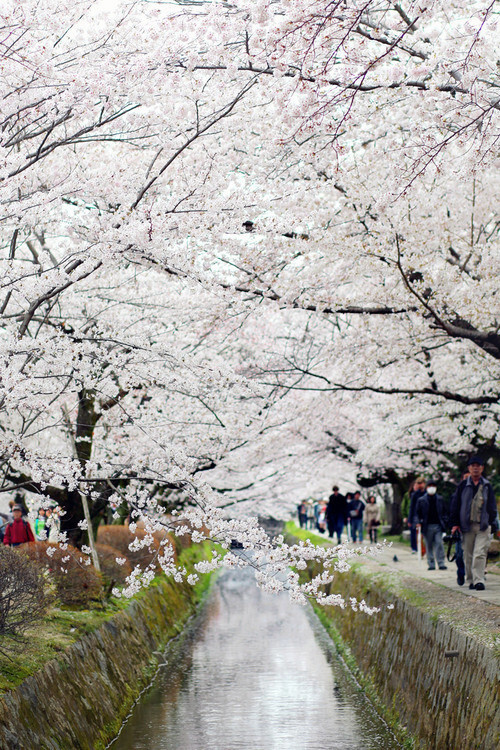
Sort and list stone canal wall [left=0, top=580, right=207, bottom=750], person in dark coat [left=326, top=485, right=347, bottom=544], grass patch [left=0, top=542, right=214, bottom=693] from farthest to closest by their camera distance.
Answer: person in dark coat [left=326, top=485, right=347, bottom=544] → grass patch [left=0, top=542, right=214, bottom=693] → stone canal wall [left=0, top=580, right=207, bottom=750]

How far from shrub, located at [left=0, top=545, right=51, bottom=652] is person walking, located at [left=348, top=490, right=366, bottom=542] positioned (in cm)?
1852

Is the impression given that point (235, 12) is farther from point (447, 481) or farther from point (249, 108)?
point (447, 481)

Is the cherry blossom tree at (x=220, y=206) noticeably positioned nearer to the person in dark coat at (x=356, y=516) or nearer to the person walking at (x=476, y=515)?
the person walking at (x=476, y=515)

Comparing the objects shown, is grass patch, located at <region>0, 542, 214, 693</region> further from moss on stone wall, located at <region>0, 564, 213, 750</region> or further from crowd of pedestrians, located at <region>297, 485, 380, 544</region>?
crowd of pedestrians, located at <region>297, 485, 380, 544</region>

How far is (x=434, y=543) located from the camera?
15570 millimetres

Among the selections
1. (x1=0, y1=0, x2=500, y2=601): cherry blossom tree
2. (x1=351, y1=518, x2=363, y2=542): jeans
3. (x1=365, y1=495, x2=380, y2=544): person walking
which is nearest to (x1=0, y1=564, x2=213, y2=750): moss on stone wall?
(x1=0, y1=0, x2=500, y2=601): cherry blossom tree

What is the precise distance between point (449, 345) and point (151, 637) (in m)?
7.09

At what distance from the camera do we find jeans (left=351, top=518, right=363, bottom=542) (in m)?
26.5

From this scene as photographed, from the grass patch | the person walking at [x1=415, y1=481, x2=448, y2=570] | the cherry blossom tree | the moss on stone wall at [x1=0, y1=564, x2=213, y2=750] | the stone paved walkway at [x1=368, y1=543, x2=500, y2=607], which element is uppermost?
the cherry blossom tree

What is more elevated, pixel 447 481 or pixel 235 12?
pixel 235 12

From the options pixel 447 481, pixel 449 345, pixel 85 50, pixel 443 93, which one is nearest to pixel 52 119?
pixel 85 50

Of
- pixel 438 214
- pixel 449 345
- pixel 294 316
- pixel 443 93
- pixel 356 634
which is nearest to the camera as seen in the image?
pixel 443 93

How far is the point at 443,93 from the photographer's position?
7.39m

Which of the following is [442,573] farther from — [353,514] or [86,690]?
[353,514]
